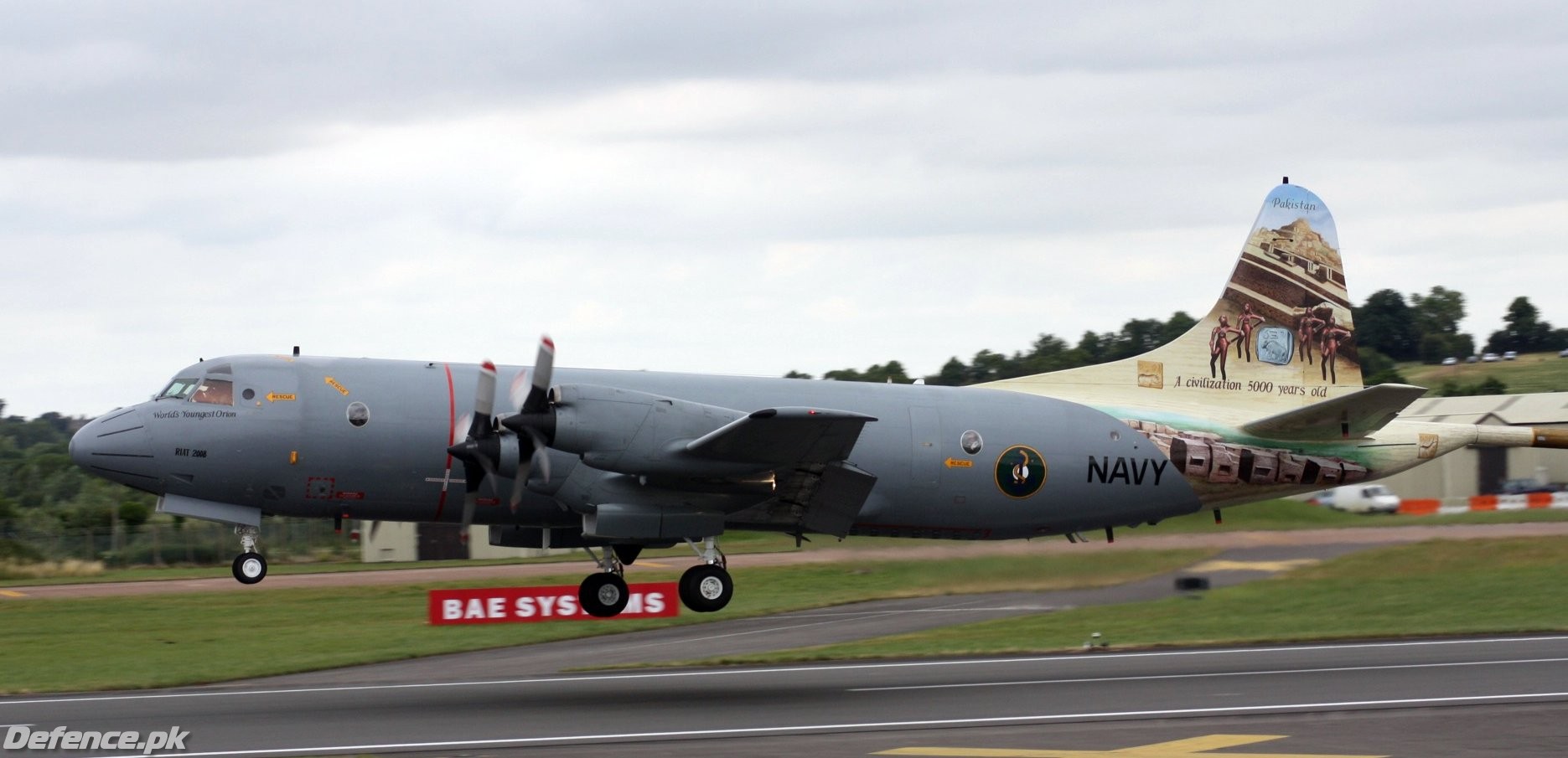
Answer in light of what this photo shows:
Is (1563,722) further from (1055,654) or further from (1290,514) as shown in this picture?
(1290,514)

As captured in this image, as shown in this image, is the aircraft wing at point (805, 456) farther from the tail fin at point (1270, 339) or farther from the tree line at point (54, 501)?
the tree line at point (54, 501)

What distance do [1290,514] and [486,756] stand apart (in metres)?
21.9

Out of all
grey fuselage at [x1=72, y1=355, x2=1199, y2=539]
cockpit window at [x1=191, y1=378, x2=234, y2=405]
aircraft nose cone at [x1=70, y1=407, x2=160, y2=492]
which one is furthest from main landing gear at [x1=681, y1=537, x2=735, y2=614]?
aircraft nose cone at [x1=70, y1=407, x2=160, y2=492]

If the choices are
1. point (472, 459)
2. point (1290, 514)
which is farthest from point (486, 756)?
point (1290, 514)

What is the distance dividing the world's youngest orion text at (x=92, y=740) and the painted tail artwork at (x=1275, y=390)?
14.1 meters

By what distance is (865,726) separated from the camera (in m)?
20.0

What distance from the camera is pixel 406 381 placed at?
22797 mm

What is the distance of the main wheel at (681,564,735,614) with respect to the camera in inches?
926

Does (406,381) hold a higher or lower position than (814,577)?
higher

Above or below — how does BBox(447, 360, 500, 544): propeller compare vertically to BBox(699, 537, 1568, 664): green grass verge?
above

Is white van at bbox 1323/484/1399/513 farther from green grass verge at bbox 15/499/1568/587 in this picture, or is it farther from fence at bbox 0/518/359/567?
fence at bbox 0/518/359/567

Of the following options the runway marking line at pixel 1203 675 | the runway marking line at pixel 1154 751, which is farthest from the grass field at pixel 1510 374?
the runway marking line at pixel 1154 751

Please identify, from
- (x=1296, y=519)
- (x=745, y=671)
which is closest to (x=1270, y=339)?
(x=1296, y=519)

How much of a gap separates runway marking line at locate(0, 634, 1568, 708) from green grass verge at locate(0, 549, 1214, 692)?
4.79 feet
